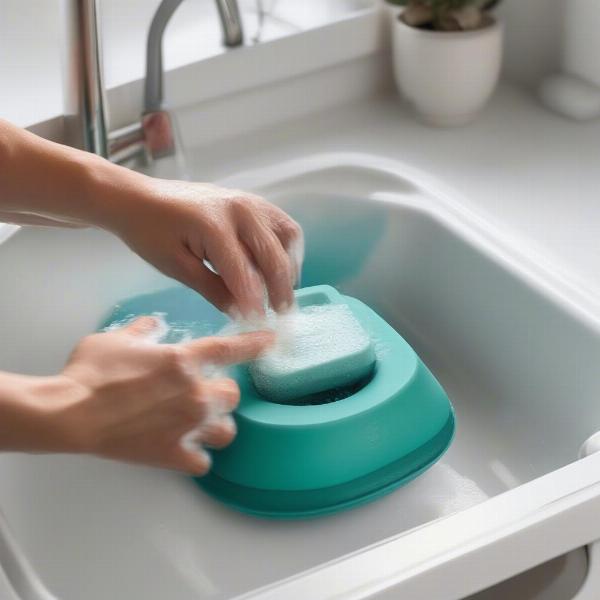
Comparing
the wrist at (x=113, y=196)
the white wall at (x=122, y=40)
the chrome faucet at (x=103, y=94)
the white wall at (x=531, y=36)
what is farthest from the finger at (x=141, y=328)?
the white wall at (x=531, y=36)

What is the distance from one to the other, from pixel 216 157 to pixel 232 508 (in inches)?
15.7

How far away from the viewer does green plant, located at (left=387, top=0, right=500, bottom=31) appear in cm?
103

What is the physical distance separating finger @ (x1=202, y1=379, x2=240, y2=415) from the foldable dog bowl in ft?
0.40

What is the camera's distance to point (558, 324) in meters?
0.80

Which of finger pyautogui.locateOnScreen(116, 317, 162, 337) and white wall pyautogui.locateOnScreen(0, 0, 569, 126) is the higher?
finger pyautogui.locateOnScreen(116, 317, 162, 337)

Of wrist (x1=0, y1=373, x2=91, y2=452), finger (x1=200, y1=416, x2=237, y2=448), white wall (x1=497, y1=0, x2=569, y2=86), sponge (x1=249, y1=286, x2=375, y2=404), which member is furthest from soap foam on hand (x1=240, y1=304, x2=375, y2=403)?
white wall (x1=497, y1=0, x2=569, y2=86)

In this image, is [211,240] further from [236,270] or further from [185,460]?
[185,460]

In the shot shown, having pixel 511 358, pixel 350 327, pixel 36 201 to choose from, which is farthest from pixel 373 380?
pixel 36 201

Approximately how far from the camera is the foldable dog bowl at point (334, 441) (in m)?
0.73

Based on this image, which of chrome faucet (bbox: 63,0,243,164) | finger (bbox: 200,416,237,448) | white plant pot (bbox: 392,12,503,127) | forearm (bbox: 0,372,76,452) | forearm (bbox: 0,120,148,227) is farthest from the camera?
white plant pot (bbox: 392,12,503,127)

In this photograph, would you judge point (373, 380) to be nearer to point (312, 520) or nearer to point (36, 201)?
point (312, 520)

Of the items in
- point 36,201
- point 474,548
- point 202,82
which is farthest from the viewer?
point 202,82

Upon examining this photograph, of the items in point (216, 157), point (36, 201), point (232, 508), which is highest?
point (36, 201)

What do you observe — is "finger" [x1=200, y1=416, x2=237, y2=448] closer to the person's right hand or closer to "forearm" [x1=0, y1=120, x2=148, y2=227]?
the person's right hand
